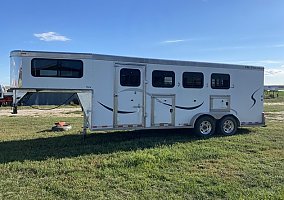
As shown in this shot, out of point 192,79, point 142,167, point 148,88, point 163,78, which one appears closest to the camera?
point 142,167

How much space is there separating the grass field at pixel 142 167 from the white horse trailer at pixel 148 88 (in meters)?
0.71

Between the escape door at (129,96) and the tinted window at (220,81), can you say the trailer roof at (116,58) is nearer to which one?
the escape door at (129,96)

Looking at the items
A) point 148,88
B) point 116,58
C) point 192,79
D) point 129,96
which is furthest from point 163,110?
point 116,58

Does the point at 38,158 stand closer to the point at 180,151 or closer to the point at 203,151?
the point at 180,151

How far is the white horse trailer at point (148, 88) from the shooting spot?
9094 mm

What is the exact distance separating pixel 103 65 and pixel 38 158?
10.9ft

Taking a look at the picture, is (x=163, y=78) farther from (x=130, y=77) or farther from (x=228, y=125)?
(x=228, y=125)

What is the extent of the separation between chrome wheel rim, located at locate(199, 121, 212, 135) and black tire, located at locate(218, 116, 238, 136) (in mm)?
391

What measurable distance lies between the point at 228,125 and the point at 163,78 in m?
3.09

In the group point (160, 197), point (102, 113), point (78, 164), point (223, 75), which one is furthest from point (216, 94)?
point (160, 197)

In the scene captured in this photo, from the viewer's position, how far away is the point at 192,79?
11.1 m

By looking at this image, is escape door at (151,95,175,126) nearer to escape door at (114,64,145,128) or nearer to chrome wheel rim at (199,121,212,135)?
escape door at (114,64,145,128)

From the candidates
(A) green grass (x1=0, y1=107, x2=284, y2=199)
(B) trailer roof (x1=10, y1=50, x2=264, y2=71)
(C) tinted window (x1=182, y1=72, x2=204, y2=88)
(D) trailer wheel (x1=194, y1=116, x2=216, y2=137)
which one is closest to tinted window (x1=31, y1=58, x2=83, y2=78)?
(B) trailer roof (x1=10, y1=50, x2=264, y2=71)

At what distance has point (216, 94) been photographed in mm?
11562
